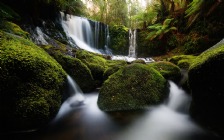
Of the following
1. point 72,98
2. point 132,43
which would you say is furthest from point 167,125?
point 132,43

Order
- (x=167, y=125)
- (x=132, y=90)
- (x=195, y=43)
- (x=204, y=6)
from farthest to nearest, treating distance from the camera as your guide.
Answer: (x=195, y=43) → (x=204, y=6) → (x=132, y=90) → (x=167, y=125)

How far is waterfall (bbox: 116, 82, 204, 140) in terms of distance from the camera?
2358 millimetres

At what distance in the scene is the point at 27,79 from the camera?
2.53m

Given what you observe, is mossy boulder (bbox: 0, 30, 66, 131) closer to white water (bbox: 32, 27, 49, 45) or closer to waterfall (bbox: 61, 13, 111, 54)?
white water (bbox: 32, 27, 49, 45)

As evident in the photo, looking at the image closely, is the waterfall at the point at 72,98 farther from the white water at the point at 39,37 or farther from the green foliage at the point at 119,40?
the green foliage at the point at 119,40

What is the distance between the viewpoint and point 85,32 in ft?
37.3

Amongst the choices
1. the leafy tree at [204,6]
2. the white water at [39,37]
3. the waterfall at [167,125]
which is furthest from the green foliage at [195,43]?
the white water at [39,37]

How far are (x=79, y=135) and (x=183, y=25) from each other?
33.3 ft

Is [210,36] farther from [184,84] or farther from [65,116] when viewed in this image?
[65,116]

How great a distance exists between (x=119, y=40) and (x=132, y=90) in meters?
10.2

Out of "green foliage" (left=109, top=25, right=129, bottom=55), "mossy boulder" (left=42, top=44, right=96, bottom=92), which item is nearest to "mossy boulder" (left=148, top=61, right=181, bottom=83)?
"mossy boulder" (left=42, top=44, right=96, bottom=92)

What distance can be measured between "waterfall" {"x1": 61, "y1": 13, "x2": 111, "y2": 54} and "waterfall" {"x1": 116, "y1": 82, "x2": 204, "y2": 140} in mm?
7110

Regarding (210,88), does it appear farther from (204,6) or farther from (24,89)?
(204,6)

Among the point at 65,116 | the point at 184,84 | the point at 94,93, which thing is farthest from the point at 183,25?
the point at 65,116
